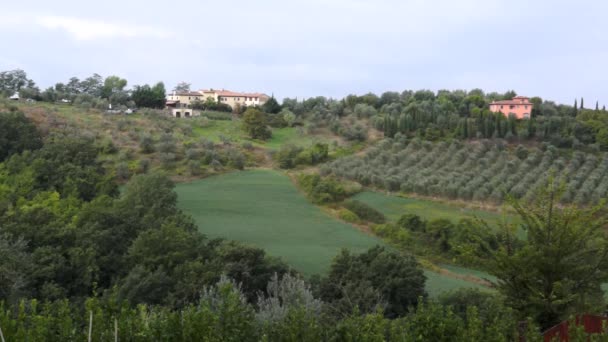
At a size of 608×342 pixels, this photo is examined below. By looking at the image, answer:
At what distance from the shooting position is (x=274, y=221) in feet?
114

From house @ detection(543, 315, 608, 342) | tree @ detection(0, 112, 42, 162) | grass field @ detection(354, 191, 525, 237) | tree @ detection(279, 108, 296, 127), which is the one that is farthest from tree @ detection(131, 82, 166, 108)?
house @ detection(543, 315, 608, 342)

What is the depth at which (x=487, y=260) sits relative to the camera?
39.5ft

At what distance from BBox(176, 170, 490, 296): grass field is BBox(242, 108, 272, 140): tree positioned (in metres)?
18.2

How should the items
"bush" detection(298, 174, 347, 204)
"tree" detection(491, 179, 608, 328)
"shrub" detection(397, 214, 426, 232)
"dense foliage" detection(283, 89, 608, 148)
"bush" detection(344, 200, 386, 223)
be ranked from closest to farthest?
"tree" detection(491, 179, 608, 328) → "shrub" detection(397, 214, 426, 232) → "bush" detection(344, 200, 386, 223) → "bush" detection(298, 174, 347, 204) → "dense foliage" detection(283, 89, 608, 148)

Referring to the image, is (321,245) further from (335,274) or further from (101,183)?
(101,183)

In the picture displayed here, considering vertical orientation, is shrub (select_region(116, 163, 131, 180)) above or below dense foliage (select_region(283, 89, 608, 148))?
below

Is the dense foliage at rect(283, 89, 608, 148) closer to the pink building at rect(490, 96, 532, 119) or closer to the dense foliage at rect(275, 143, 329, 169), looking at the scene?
the pink building at rect(490, 96, 532, 119)

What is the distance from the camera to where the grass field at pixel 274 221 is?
2803 cm

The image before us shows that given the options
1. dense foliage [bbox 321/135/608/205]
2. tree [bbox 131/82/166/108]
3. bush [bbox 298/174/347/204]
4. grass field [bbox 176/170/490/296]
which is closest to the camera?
grass field [bbox 176/170/490/296]

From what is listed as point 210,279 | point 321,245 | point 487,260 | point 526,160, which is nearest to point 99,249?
point 210,279

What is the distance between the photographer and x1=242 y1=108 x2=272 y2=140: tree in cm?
6438

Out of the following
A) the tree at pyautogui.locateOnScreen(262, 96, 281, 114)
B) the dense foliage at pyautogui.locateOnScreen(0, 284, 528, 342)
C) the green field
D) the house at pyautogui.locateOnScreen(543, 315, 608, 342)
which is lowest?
the house at pyautogui.locateOnScreen(543, 315, 608, 342)

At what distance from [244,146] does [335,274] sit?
36648 millimetres

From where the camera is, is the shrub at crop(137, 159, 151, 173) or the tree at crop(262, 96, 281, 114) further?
the tree at crop(262, 96, 281, 114)
